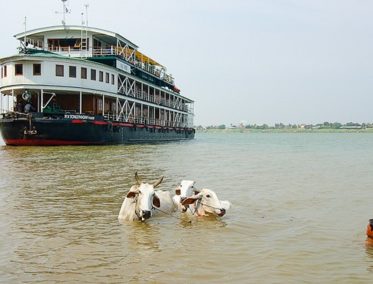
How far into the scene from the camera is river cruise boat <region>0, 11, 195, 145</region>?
3350 centimetres

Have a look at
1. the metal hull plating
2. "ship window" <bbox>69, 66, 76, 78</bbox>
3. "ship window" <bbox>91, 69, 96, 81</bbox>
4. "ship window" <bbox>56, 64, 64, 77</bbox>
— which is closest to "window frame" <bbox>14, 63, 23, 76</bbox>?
"ship window" <bbox>56, 64, 64, 77</bbox>

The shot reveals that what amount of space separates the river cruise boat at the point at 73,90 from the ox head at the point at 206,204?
2534 cm

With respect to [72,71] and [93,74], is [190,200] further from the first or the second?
[93,74]

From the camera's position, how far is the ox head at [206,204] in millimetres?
9383

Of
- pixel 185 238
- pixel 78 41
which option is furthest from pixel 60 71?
pixel 185 238

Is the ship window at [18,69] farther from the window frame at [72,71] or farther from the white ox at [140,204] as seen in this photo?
the white ox at [140,204]

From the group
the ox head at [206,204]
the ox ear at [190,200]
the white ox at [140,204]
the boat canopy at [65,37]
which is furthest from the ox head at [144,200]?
the boat canopy at [65,37]

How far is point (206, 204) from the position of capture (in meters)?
9.59

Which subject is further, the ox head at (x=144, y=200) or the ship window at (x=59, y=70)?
the ship window at (x=59, y=70)

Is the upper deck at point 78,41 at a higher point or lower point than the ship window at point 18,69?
higher

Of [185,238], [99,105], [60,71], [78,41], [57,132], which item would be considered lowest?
[185,238]

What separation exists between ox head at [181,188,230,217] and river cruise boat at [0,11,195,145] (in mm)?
25341

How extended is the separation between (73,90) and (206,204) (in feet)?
92.6

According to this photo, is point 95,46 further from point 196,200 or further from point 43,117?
point 196,200
